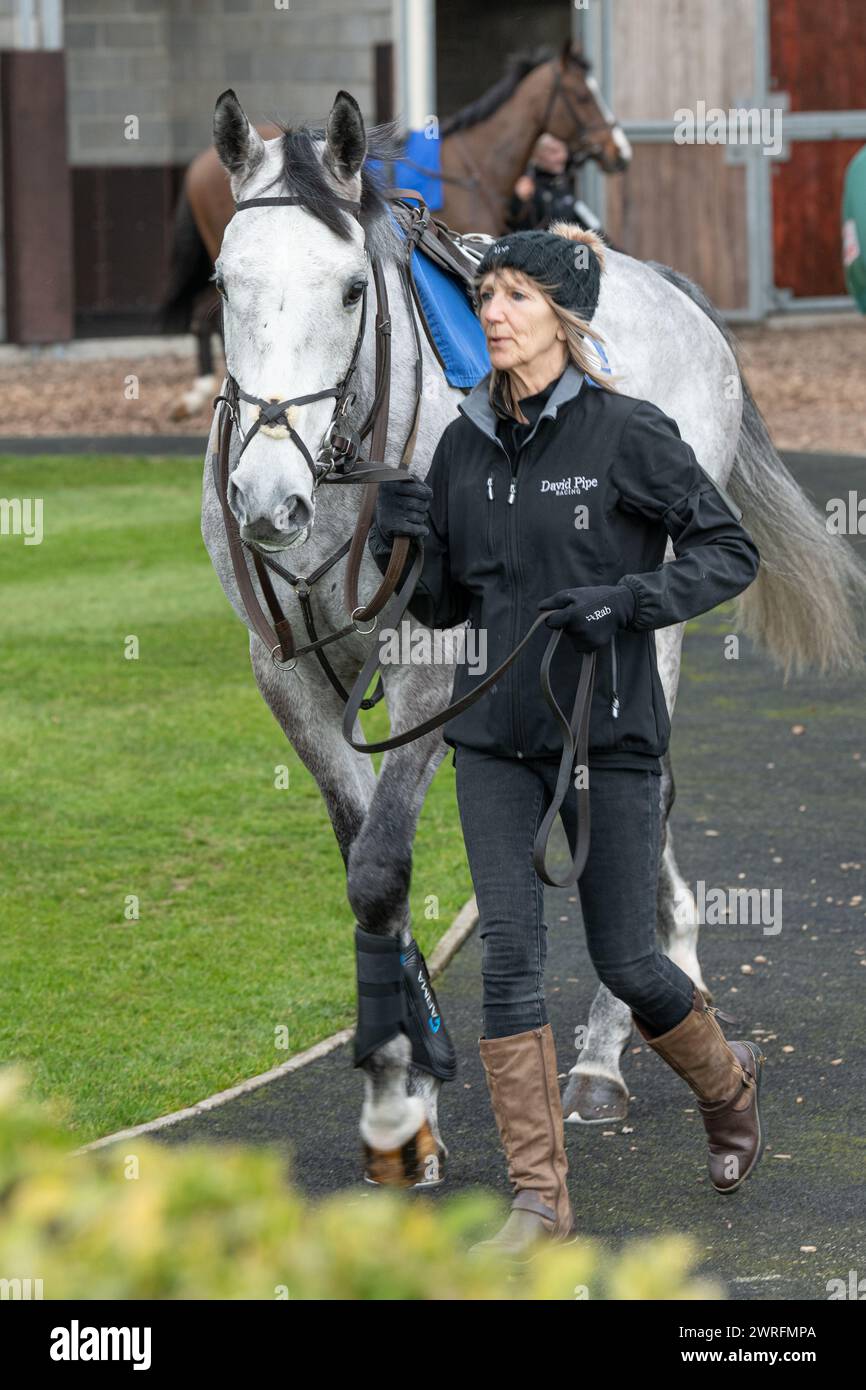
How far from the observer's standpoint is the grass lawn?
508cm

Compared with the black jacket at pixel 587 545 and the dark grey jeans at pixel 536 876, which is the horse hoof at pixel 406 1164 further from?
the black jacket at pixel 587 545

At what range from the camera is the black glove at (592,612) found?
3689 mm

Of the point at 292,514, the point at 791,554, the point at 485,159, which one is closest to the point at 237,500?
the point at 292,514

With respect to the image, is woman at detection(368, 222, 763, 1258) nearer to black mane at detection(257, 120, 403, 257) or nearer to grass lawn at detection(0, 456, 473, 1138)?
black mane at detection(257, 120, 403, 257)

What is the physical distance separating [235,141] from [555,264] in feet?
2.47

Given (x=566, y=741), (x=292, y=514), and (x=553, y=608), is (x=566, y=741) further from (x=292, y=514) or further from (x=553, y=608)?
(x=292, y=514)

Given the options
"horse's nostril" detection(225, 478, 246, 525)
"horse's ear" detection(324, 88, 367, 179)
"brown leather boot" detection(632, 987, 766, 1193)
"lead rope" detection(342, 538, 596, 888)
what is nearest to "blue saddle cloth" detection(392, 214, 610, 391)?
"horse's ear" detection(324, 88, 367, 179)

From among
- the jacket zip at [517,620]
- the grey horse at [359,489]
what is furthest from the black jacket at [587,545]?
the grey horse at [359,489]

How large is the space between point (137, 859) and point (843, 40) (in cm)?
1841

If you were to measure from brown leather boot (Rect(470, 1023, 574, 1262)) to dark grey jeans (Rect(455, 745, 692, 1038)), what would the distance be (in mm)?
41

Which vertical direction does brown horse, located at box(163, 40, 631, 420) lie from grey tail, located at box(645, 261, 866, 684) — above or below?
above

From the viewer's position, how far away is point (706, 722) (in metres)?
8.45

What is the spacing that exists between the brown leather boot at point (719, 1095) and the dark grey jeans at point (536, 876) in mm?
205
